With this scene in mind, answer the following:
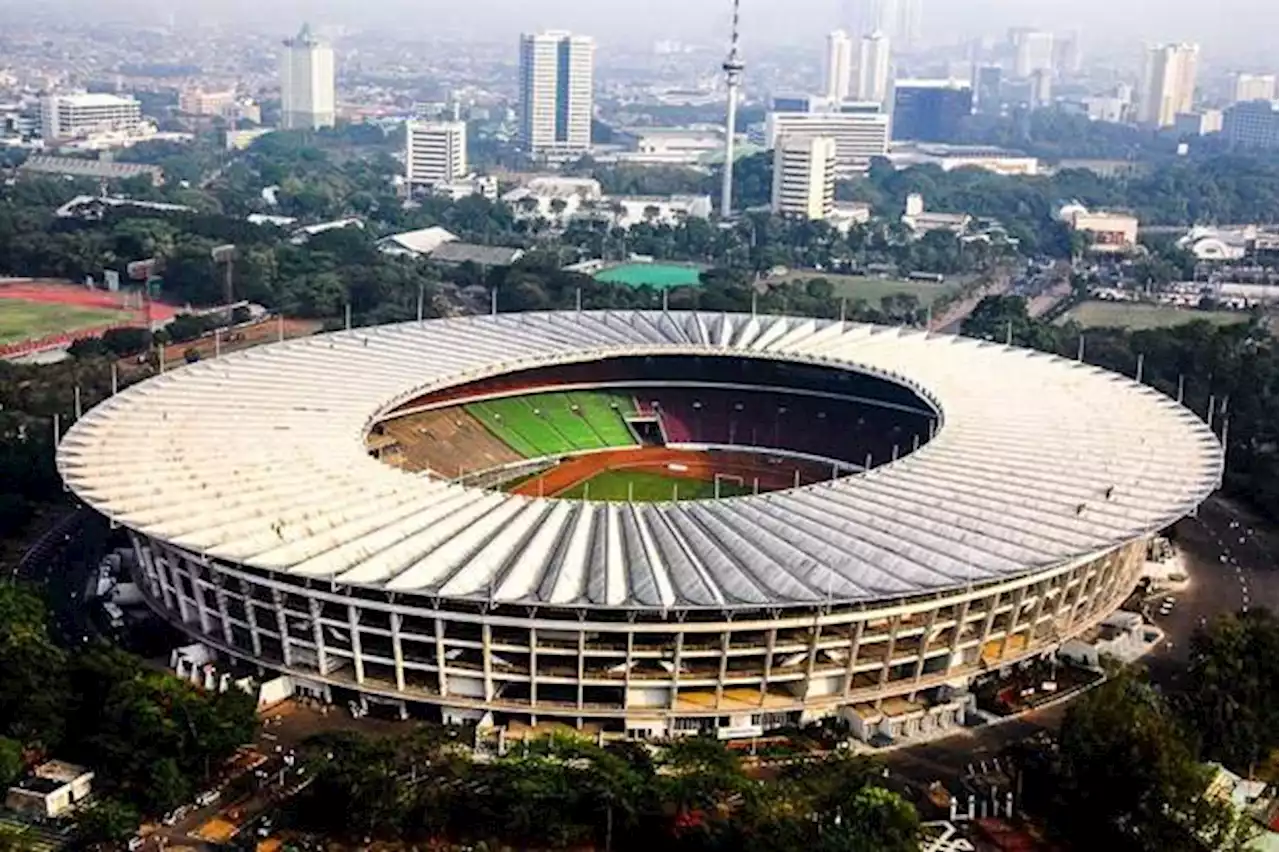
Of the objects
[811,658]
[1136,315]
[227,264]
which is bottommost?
[811,658]

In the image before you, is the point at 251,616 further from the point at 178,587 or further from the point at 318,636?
the point at 178,587

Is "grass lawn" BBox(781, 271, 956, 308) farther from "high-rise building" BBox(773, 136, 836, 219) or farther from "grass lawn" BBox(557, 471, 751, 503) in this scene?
"grass lawn" BBox(557, 471, 751, 503)

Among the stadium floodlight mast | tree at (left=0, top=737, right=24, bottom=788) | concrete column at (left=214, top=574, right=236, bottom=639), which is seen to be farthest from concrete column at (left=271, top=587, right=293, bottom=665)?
the stadium floodlight mast

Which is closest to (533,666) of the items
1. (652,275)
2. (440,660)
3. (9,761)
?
(440,660)

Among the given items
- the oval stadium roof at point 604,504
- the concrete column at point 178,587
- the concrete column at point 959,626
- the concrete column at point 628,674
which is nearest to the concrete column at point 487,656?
the oval stadium roof at point 604,504

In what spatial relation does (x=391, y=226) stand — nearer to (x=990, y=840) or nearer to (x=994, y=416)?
(x=994, y=416)

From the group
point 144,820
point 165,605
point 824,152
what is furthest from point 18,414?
point 824,152
